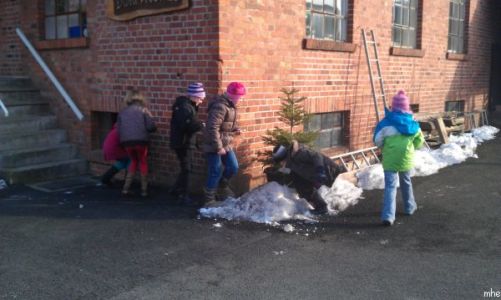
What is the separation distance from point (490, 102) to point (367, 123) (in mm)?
7951

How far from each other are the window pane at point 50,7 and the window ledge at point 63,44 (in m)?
0.56

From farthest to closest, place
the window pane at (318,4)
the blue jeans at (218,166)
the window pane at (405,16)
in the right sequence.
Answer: the window pane at (405,16) → the window pane at (318,4) → the blue jeans at (218,166)

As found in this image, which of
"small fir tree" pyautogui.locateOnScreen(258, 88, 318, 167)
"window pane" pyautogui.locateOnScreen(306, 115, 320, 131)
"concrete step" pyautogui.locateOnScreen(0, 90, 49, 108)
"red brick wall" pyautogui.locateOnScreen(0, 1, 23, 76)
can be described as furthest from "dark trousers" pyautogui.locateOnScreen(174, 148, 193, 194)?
"red brick wall" pyautogui.locateOnScreen(0, 1, 23, 76)

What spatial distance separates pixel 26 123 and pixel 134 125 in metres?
2.60

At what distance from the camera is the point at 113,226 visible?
18.4 ft

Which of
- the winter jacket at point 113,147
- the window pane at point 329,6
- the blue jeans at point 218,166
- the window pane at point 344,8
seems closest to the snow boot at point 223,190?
the blue jeans at point 218,166

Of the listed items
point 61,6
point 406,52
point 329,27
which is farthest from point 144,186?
point 406,52

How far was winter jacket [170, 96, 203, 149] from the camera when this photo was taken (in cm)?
632

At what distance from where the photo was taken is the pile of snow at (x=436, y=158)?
25.5 feet

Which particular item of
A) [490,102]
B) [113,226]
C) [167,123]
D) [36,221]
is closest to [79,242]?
[113,226]

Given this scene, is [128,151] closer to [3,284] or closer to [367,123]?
[3,284]

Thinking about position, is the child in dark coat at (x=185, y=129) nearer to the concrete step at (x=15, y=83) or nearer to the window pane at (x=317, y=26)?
the window pane at (x=317, y=26)

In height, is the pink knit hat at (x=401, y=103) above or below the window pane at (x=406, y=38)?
below

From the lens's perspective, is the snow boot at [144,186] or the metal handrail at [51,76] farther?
the metal handrail at [51,76]
